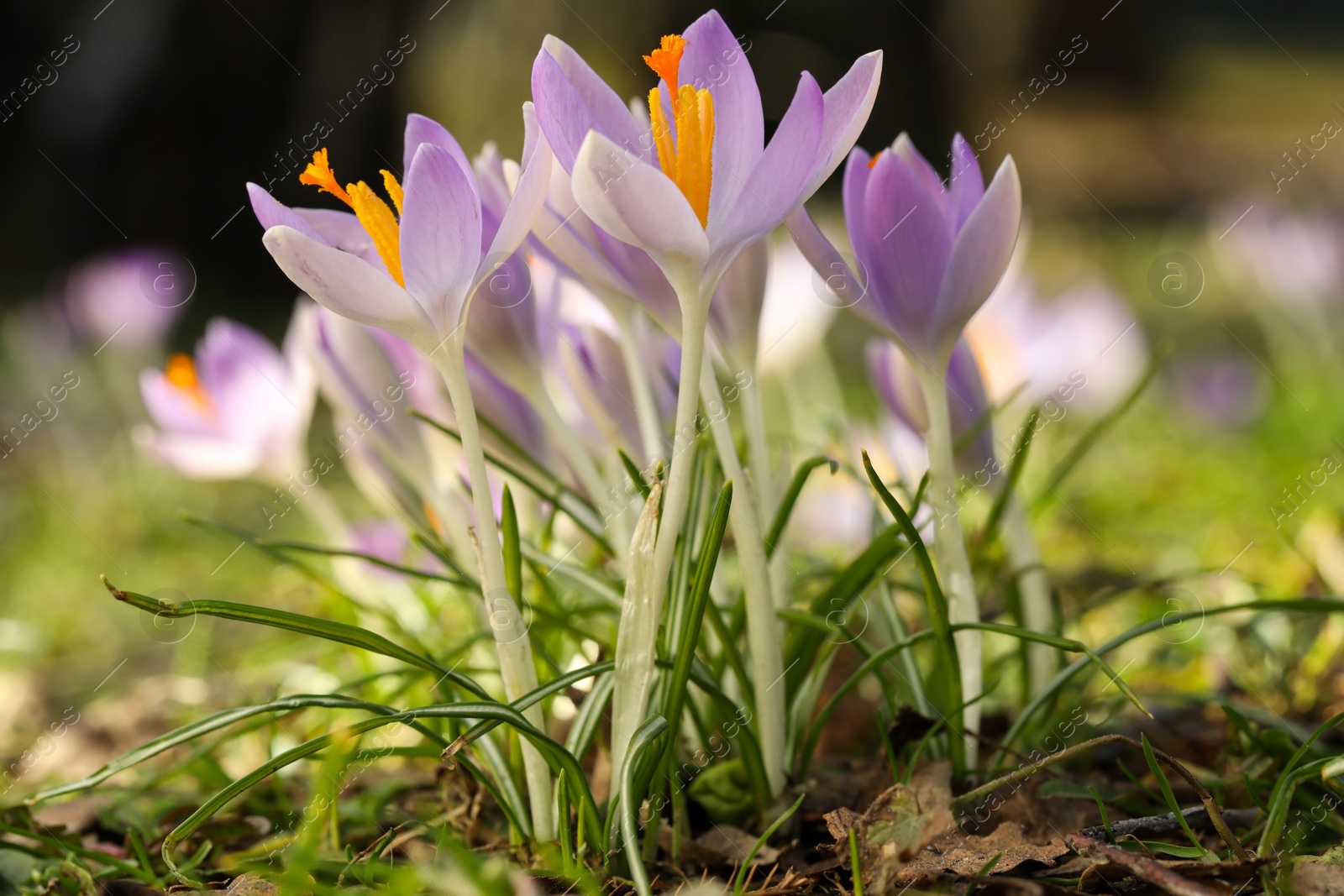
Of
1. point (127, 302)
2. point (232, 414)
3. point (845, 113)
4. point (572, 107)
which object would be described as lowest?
point (845, 113)

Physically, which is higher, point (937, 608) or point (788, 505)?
point (788, 505)

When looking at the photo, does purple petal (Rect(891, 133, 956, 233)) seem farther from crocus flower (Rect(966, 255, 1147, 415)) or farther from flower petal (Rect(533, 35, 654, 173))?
crocus flower (Rect(966, 255, 1147, 415))

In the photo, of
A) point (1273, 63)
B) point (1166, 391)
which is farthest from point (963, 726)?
point (1273, 63)

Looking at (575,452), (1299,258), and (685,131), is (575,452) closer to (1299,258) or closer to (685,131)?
(685,131)

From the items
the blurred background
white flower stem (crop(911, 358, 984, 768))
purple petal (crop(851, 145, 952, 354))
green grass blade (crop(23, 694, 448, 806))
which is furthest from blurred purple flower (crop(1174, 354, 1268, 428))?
green grass blade (crop(23, 694, 448, 806))

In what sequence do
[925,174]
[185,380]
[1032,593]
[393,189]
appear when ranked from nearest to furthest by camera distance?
1. [393,189]
2. [925,174]
3. [1032,593]
4. [185,380]

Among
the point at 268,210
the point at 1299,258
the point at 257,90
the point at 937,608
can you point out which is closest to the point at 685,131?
the point at 268,210

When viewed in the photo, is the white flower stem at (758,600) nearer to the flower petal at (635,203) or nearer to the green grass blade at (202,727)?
the flower petal at (635,203)

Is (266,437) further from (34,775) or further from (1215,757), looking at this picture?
(1215,757)
